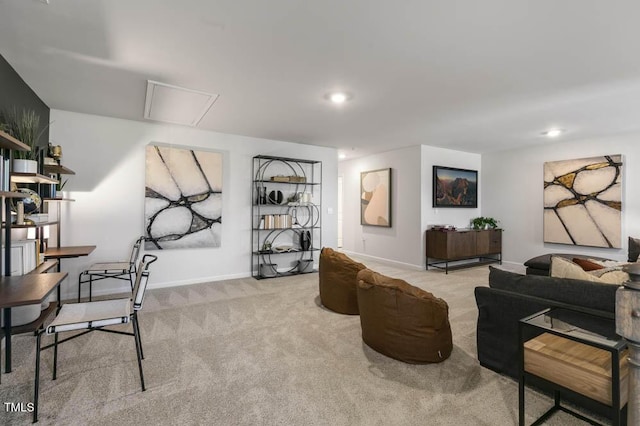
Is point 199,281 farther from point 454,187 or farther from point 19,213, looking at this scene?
point 454,187

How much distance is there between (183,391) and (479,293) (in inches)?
87.9

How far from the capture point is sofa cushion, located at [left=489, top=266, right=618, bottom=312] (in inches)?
70.8

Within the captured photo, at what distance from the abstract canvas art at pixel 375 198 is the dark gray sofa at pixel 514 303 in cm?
426

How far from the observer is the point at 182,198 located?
15.6 ft

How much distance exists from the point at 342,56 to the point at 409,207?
13.5 feet

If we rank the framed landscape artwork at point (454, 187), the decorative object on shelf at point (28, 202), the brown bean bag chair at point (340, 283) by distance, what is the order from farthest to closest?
1. the framed landscape artwork at point (454, 187)
2. the brown bean bag chair at point (340, 283)
3. the decorative object on shelf at point (28, 202)

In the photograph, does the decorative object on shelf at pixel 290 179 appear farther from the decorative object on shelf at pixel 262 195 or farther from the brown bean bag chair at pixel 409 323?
the brown bean bag chair at pixel 409 323

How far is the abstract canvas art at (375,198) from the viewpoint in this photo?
656cm

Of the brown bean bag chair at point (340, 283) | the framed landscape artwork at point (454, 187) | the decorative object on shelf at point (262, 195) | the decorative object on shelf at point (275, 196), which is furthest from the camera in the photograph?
the framed landscape artwork at point (454, 187)

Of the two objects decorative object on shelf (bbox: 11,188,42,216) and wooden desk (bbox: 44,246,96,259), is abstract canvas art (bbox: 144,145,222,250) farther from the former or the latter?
decorative object on shelf (bbox: 11,188,42,216)

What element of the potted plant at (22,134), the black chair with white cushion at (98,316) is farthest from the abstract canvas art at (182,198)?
the black chair with white cushion at (98,316)

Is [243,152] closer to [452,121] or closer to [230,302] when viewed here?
[230,302]

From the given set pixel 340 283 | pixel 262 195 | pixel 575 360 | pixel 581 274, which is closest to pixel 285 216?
pixel 262 195

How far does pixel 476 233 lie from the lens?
6078mm
